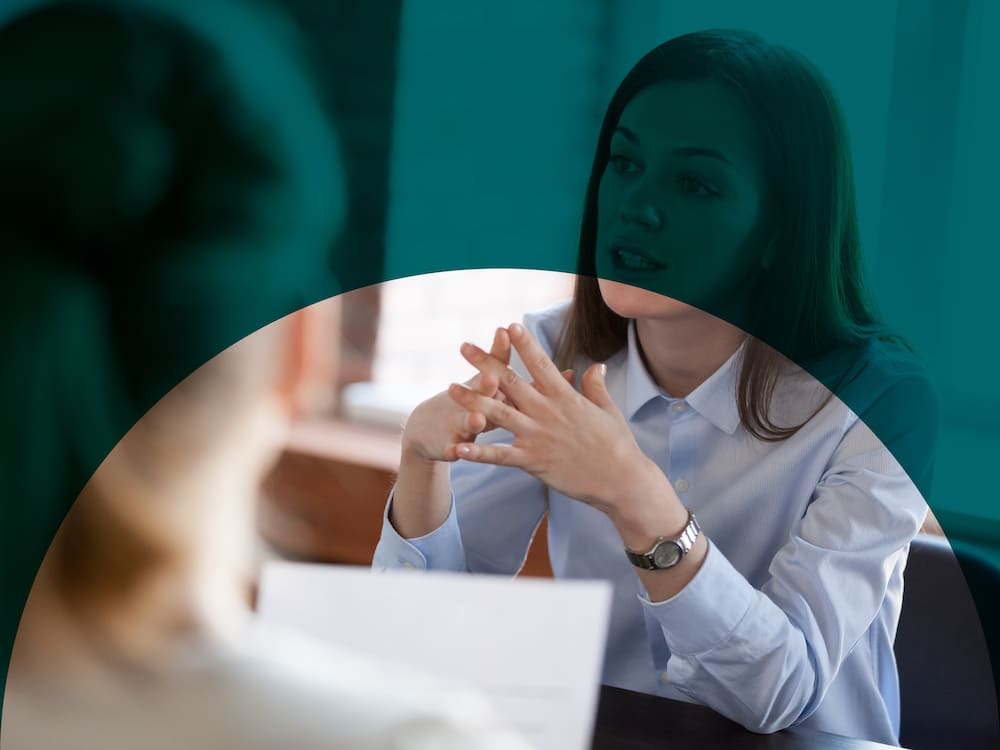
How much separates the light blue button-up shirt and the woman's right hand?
72mm

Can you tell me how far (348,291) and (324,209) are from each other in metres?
0.06

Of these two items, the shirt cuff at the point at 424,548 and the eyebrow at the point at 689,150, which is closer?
the eyebrow at the point at 689,150

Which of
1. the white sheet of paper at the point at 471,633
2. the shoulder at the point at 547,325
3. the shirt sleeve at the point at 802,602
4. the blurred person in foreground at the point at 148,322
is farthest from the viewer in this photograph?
the shoulder at the point at 547,325

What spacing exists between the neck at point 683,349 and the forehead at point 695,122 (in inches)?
7.2

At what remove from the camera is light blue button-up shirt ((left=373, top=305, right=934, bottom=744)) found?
585 mm

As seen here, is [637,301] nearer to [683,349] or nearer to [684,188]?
[684,188]

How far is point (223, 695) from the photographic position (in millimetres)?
326

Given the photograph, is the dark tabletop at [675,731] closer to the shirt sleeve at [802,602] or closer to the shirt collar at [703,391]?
the shirt sleeve at [802,602]

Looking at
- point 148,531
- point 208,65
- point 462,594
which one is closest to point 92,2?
point 208,65

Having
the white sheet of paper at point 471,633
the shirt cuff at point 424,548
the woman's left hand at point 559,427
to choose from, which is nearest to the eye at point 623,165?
the woman's left hand at point 559,427

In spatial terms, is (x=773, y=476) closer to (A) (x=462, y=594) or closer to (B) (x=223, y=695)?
(A) (x=462, y=594)

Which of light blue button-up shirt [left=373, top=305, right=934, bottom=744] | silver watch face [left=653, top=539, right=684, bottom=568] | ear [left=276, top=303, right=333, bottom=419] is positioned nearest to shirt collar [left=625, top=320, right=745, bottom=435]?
light blue button-up shirt [left=373, top=305, right=934, bottom=744]

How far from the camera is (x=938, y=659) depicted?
2.80ft

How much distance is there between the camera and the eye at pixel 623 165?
436 mm
